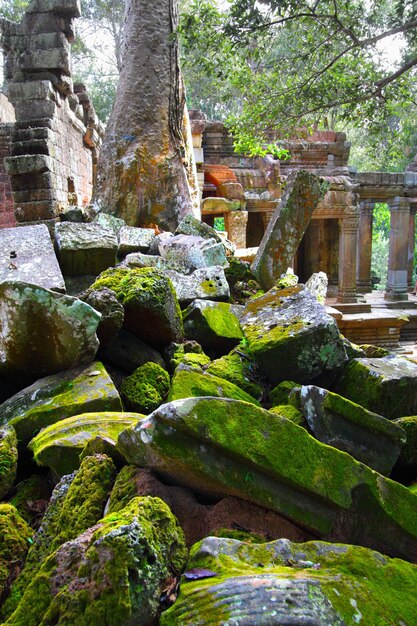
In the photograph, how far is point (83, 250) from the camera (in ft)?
11.5

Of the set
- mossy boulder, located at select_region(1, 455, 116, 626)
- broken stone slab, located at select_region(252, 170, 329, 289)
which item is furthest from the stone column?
mossy boulder, located at select_region(1, 455, 116, 626)

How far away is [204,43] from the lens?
27.3ft

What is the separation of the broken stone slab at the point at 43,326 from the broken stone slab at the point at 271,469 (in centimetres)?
78

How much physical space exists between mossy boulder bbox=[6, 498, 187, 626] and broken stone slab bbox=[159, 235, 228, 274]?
2.73 m

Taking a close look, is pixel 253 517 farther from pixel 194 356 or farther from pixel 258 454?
pixel 194 356

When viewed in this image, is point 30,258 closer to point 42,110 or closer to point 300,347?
point 300,347

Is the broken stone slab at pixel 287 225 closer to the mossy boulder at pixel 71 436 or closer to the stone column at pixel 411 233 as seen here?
the mossy boulder at pixel 71 436

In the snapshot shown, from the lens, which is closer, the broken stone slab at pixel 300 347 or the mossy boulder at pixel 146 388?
the mossy boulder at pixel 146 388

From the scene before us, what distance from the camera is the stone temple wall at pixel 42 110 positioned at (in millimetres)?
7414

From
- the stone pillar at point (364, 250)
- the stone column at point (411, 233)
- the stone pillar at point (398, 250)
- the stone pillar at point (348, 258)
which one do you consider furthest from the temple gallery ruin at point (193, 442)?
the stone column at point (411, 233)

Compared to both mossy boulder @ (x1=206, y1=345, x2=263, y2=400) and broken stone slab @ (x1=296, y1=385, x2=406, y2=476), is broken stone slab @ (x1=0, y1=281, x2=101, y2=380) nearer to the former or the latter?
mossy boulder @ (x1=206, y1=345, x2=263, y2=400)

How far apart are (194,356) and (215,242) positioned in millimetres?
1703

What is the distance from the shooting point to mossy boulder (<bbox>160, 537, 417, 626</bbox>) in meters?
1.09

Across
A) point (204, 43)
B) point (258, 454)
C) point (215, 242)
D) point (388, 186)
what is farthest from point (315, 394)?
point (388, 186)
